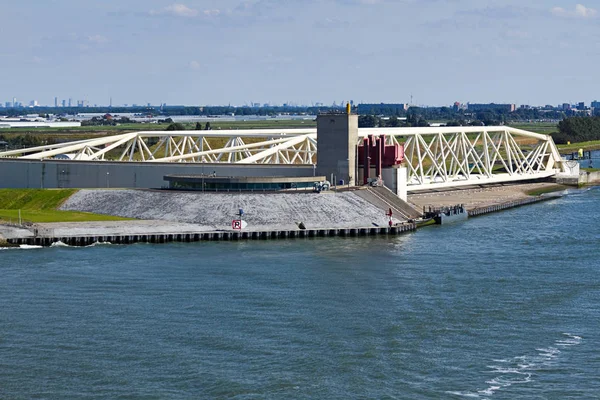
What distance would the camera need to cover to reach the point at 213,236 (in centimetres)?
7744

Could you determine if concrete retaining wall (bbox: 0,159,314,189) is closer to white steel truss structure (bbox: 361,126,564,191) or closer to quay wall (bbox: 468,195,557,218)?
quay wall (bbox: 468,195,557,218)

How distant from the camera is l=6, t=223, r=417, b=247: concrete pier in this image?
2943 inches

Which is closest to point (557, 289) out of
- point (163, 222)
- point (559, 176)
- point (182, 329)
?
point (182, 329)

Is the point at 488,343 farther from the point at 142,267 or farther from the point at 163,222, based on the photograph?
the point at 163,222

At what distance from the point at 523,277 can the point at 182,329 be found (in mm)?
22462

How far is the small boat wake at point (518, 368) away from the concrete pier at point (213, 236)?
33203 millimetres

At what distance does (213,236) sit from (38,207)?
19822 millimetres

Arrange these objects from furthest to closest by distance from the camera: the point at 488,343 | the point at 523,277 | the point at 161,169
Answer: the point at 161,169, the point at 523,277, the point at 488,343

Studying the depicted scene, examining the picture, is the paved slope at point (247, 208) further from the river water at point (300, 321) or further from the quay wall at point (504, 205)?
the quay wall at point (504, 205)

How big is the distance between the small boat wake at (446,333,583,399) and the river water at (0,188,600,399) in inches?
3.9

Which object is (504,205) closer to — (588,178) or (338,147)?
(338,147)

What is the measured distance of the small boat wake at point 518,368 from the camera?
41.4 metres

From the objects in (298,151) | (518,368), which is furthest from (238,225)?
(518,368)

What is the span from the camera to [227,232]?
7812cm
